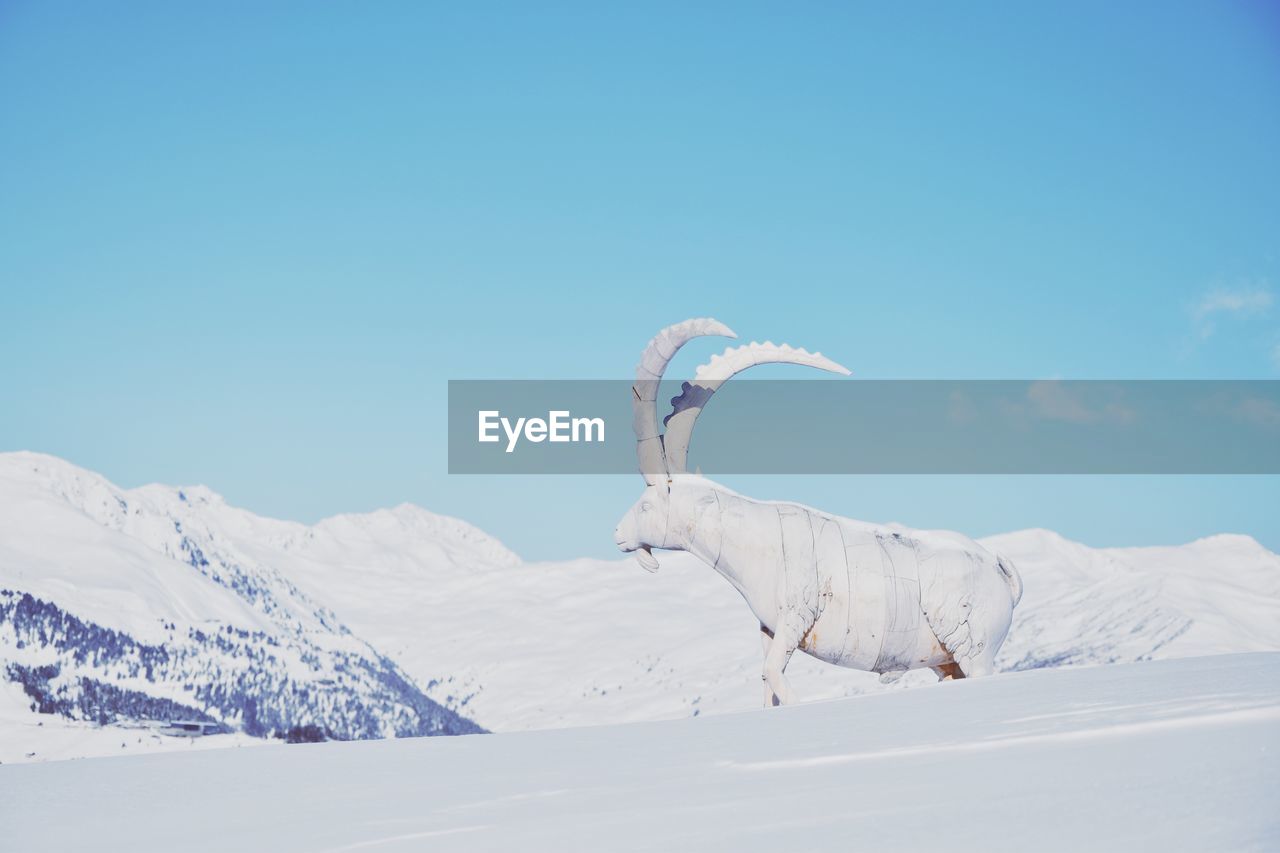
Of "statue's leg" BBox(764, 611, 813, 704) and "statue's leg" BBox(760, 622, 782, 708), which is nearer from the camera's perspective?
"statue's leg" BBox(764, 611, 813, 704)

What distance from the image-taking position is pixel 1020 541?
6545 inches

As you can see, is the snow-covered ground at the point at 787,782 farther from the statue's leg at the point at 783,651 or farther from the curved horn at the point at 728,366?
the curved horn at the point at 728,366

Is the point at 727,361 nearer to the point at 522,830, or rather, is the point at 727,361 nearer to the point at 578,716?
the point at 522,830

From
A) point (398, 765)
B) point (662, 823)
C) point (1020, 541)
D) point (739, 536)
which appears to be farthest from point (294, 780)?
point (1020, 541)

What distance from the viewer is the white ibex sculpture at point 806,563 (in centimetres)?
1407

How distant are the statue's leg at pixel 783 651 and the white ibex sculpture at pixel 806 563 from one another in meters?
0.01

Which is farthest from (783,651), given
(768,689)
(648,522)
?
(648,522)

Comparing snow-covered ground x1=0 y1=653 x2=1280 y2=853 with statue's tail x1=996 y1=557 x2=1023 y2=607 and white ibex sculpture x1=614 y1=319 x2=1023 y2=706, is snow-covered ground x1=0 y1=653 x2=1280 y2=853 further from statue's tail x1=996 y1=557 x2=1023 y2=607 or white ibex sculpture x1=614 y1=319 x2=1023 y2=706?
statue's tail x1=996 y1=557 x2=1023 y2=607

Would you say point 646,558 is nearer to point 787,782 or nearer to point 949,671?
point 949,671

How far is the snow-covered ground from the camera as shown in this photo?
544 cm

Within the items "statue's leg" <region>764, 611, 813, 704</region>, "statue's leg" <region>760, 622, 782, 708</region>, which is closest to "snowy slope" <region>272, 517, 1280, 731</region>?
"statue's leg" <region>760, 622, 782, 708</region>

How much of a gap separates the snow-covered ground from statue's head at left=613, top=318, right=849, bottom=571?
13.0 ft

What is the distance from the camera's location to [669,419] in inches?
567

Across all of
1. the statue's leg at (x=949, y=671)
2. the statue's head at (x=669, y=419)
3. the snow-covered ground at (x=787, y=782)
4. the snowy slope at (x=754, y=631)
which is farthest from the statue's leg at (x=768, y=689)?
the snowy slope at (x=754, y=631)
